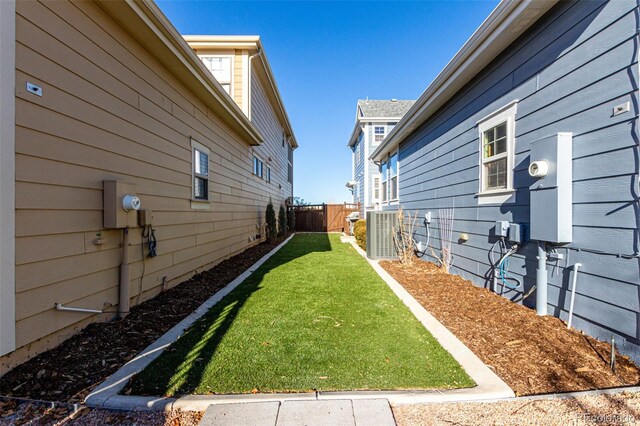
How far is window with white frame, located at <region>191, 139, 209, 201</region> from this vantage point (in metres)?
5.22

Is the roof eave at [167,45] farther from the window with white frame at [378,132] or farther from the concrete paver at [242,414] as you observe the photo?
the window with white frame at [378,132]

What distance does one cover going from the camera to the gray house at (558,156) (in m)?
2.31

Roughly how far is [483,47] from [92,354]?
5.56m

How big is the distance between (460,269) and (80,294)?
534 centimetres

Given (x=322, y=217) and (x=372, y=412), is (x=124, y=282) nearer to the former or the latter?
(x=372, y=412)

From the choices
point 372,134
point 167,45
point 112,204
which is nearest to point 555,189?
point 112,204

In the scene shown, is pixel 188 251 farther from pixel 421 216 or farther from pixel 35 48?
pixel 421 216

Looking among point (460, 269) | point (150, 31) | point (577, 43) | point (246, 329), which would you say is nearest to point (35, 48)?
point (150, 31)

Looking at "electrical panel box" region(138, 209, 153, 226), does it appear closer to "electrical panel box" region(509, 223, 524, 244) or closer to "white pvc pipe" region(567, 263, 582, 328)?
"electrical panel box" region(509, 223, 524, 244)

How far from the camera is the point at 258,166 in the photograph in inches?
398

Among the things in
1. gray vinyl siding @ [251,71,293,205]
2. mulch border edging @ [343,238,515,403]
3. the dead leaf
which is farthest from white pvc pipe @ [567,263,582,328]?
gray vinyl siding @ [251,71,293,205]

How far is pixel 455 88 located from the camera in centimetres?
506

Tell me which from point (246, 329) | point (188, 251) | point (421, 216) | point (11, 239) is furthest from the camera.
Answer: point (421, 216)

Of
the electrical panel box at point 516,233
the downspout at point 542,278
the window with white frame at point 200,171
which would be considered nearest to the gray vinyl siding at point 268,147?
the window with white frame at point 200,171
